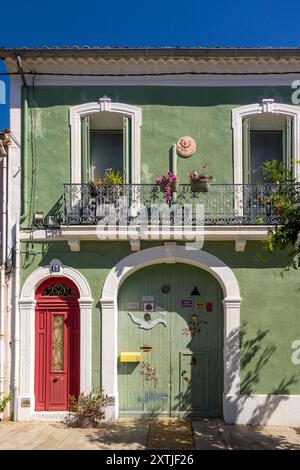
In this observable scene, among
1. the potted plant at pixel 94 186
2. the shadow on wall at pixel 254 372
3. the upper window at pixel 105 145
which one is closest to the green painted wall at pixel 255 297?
the shadow on wall at pixel 254 372

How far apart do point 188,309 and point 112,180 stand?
9.56 feet

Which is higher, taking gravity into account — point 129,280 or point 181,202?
point 181,202

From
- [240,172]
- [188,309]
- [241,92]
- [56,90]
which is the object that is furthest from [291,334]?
[56,90]

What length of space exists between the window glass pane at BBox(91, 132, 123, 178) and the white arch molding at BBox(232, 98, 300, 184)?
2297 millimetres

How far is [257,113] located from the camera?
9266mm

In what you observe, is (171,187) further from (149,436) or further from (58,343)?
(149,436)

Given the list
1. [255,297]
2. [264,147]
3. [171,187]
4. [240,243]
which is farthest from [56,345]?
[264,147]

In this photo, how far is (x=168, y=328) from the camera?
928cm

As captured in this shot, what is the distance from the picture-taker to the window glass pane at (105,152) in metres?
9.64

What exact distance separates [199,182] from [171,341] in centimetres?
313

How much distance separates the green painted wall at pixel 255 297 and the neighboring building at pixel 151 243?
0.03 meters

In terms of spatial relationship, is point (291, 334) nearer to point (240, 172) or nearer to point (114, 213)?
point (240, 172)

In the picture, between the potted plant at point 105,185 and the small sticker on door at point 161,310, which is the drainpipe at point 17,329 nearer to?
the potted plant at point 105,185

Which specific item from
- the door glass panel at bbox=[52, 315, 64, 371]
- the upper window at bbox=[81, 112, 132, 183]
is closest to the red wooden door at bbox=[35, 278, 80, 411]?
the door glass panel at bbox=[52, 315, 64, 371]
